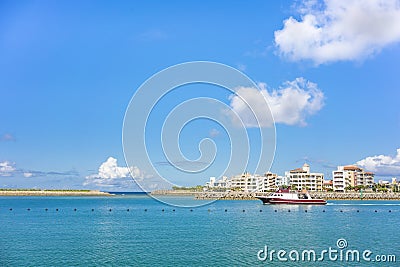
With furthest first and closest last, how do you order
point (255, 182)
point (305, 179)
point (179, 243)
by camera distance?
point (255, 182)
point (305, 179)
point (179, 243)

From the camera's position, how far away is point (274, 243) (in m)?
36.4

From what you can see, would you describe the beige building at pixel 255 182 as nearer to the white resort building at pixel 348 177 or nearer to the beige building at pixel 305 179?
the beige building at pixel 305 179

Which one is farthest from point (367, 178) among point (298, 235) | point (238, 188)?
point (298, 235)

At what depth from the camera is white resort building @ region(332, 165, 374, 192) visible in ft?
530

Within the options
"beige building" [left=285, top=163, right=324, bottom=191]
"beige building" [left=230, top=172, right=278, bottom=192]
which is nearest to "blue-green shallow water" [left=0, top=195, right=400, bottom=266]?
"beige building" [left=285, top=163, right=324, bottom=191]

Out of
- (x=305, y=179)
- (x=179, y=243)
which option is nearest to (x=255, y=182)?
(x=305, y=179)

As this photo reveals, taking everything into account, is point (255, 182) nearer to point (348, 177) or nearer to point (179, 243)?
point (348, 177)

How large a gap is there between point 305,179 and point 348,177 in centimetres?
1662

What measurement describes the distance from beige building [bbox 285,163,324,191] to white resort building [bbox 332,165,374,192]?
5.59 m

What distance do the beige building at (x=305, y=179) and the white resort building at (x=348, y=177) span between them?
220 inches

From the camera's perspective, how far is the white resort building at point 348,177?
161625mm

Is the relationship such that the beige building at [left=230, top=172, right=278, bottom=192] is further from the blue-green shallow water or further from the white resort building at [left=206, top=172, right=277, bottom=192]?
the blue-green shallow water

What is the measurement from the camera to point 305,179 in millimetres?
161500

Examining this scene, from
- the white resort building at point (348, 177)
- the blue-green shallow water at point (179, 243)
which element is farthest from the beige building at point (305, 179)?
the blue-green shallow water at point (179, 243)
